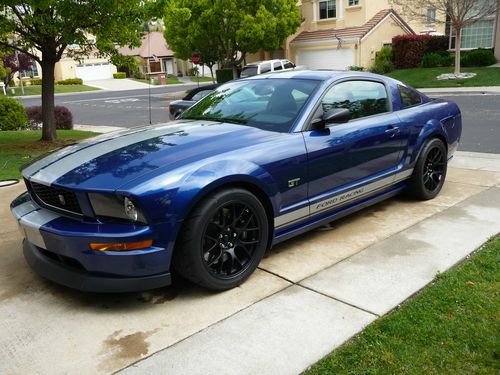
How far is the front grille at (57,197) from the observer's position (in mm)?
3324

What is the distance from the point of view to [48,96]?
34.8ft

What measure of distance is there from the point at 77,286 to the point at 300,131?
2.10 meters

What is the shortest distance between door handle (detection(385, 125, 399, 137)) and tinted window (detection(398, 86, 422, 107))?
1.62 ft

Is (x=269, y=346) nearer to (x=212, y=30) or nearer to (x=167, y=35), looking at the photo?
(x=212, y=30)

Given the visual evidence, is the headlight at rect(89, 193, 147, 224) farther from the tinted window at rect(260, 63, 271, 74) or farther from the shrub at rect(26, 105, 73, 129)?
the tinted window at rect(260, 63, 271, 74)

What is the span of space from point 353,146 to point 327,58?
32517mm

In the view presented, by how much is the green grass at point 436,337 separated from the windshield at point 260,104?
1.74 metres

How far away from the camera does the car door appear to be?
4156mm

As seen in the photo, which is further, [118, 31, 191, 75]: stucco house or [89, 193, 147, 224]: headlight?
[118, 31, 191, 75]: stucco house

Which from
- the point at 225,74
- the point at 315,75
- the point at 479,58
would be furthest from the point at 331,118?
the point at 225,74

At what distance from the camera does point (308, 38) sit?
36625 mm

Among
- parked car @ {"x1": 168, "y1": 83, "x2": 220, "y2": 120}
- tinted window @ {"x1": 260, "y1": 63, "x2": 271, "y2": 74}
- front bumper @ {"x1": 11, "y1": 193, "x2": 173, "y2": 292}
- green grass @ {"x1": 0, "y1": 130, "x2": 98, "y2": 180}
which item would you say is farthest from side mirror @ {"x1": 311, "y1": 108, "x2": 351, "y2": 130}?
tinted window @ {"x1": 260, "y1": 63, "x2": 271, "y2": 74}

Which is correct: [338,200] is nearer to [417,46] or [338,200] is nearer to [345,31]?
[417,46]

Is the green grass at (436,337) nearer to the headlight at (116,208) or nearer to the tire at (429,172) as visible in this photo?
the headlight at (116,208)
